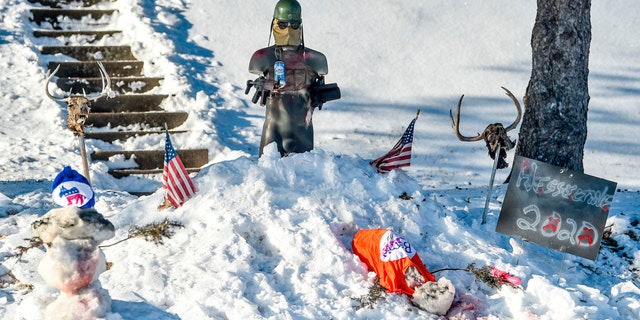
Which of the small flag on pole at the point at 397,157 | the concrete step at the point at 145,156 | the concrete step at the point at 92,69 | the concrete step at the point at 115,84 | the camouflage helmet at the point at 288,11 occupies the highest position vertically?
the camouflage helmet at the point at 288,11

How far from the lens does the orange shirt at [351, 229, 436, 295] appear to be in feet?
18.2

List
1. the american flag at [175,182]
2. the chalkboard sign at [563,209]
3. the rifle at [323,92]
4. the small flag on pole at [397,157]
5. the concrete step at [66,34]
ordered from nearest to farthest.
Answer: the american flag at [175,182], the chalkboard sign at [563,209], the small flag on pole at [397,157], the rifle at [323,92], the concrete step at [66,34]

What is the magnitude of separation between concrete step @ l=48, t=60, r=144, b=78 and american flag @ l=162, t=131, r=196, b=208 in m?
4.88

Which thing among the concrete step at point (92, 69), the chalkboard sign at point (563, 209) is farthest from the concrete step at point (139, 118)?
the chalkboard sign at point (563, 209)

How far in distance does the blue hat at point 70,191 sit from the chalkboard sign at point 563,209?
3357 mm

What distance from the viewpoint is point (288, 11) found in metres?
6.89

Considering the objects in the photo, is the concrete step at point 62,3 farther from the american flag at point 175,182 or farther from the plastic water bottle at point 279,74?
the american flag at point 175,182

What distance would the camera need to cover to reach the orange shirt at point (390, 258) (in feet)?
18.2

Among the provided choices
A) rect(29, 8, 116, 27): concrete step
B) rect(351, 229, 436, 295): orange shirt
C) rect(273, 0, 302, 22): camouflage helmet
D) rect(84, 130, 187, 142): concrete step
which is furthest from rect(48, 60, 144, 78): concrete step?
rect(351, 229, 436, 295): orange shirt

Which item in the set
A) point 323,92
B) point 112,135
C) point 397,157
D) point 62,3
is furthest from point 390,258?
point 62,3

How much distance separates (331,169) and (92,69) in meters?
5.26

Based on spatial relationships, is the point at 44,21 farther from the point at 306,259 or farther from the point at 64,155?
the point at 306,259

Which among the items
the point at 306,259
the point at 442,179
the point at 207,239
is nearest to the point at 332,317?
the point at 306,259

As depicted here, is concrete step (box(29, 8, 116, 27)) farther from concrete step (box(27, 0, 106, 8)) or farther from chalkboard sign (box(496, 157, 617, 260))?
chalkboard sign (box(496, 157, 617, 260))
